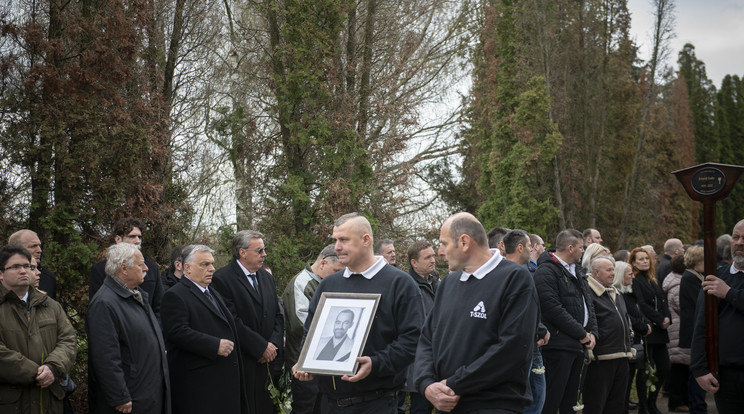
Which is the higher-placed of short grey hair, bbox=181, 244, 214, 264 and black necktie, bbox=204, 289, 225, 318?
→ short grey hair, bbox=181, 244, 214, 264

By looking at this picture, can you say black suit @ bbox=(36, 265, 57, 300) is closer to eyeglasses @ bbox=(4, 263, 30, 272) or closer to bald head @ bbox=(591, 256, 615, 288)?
eyeglasses @ bbox=(4, 263, 30, 272)

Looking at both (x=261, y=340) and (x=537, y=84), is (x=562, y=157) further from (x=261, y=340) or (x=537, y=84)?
(x=261, y=340)

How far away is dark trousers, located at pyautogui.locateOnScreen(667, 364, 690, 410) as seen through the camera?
12.0 m

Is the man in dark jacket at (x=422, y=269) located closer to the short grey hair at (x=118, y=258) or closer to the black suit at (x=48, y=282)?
the short grey hair at (x=118, y=258)

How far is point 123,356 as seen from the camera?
20.8ft

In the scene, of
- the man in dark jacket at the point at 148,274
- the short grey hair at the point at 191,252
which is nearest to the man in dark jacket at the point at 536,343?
the short grey hair at the point at 191,252

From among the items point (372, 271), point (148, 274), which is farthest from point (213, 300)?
point (372, 271)

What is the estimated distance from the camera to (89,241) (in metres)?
9.17

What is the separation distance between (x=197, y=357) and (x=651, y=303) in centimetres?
735

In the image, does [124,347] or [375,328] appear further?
[124,347]

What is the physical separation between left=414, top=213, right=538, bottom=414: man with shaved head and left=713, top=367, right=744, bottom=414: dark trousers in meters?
2.78

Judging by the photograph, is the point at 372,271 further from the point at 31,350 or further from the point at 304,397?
the point at 304,397

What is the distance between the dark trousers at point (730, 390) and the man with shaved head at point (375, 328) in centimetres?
303

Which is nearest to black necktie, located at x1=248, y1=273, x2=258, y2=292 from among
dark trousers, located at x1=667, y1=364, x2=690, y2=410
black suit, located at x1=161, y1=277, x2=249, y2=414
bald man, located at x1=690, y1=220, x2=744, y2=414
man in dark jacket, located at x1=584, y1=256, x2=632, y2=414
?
black suit, located at x1=161, y1=277, x2=249, y2=414
